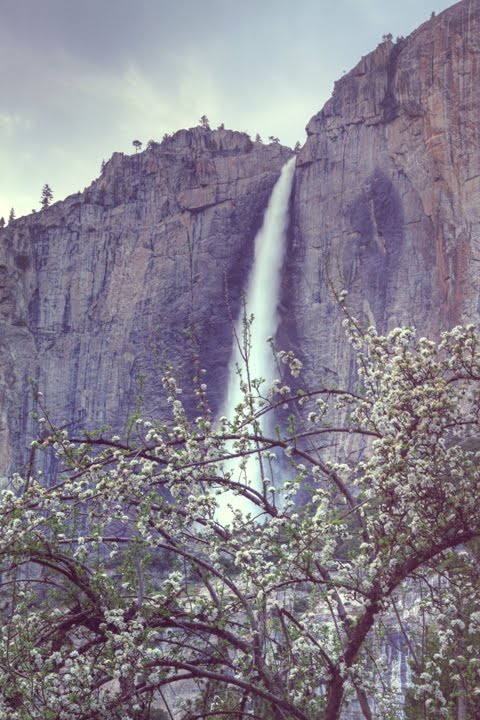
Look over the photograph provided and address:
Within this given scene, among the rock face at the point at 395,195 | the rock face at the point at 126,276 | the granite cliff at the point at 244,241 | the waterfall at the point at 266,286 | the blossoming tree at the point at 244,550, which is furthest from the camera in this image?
the rock face at the point at 126,276

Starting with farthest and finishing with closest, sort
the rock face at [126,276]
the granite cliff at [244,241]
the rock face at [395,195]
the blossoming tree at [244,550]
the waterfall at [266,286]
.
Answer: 1. the rock face at [126,276]
2. the waterfall at [266,286]
3. the granite cliff at [244,241]
4. the rock face at [395,195]
5. the blossoming tree at [244,550]

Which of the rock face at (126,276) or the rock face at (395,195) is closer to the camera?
the rock face at (395,195)

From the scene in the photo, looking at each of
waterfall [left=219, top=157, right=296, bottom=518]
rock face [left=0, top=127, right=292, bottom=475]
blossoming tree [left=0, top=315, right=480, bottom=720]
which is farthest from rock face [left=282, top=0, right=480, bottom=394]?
blossoming tree [left=0, top=315, right=480, bottom=720]

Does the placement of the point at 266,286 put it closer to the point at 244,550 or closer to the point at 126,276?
the point at 126,276

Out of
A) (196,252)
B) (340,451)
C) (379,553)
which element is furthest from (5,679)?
(196,252)

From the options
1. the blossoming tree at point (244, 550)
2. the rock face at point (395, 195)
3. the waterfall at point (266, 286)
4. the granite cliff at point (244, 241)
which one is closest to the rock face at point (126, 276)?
the granite cliff at point (244, 241)

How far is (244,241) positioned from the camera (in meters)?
52.5

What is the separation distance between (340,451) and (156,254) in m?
21.9

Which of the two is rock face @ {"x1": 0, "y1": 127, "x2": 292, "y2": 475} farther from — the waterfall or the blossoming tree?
the blossoming tree

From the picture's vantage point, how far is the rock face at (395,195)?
132ft

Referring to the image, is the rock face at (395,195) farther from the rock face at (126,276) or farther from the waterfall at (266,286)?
the rock face at (126,276)

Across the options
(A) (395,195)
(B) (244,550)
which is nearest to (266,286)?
(A) (395,195)

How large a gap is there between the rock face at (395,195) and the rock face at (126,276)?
5.11m

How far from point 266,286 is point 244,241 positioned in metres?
4.24
